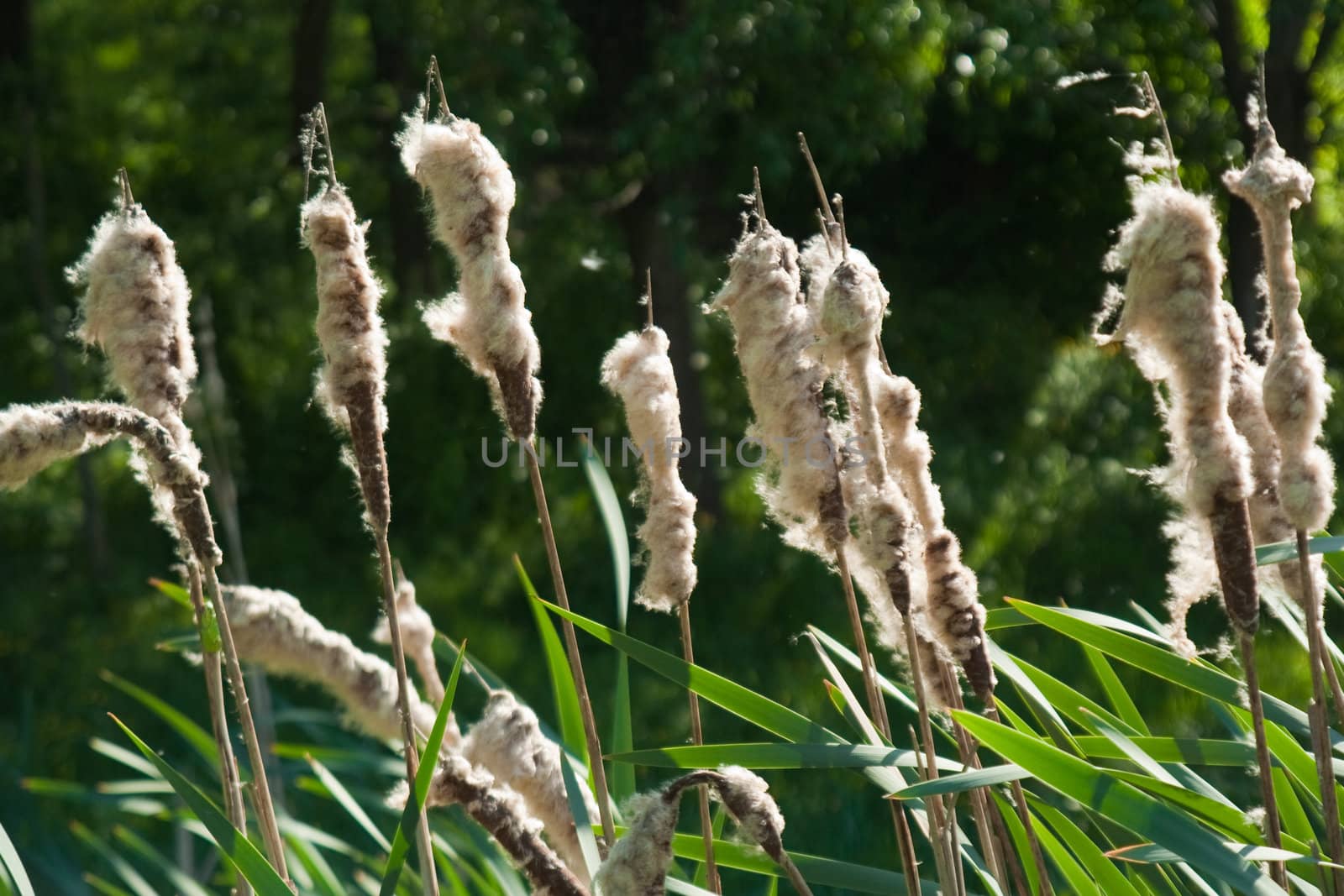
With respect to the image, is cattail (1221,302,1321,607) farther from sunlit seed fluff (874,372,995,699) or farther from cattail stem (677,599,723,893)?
cattail stem (677,599,723,893)

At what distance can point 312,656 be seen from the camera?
145cm

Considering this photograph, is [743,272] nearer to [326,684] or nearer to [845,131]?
[326,684]

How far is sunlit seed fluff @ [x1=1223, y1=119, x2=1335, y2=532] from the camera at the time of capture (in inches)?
40.1

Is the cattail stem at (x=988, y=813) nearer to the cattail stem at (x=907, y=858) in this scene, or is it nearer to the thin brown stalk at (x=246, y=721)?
the cattail stem at (x=907, y=858)

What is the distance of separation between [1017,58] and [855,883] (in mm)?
4503

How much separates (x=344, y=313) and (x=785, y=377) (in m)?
0.38

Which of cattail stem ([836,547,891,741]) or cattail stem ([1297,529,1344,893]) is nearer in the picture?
cattail stem ([1297,529,1344,893])

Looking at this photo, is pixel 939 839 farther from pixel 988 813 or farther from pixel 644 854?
pixel 644 854

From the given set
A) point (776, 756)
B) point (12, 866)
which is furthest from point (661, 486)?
point (12, 866)

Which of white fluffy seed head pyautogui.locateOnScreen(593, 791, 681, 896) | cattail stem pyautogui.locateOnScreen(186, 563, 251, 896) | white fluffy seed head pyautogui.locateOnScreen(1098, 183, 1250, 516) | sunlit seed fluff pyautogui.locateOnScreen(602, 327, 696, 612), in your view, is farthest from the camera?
sunlit seed fluff pyautogui.locateOnScreen(602, 327, 696, 612)

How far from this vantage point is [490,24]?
19.2 feet

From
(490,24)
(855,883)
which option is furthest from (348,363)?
(490,24)

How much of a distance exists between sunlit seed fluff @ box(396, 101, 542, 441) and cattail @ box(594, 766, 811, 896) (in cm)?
37

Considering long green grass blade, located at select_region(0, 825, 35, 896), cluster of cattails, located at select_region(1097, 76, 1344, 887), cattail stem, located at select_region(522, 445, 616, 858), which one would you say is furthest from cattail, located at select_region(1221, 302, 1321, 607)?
long green grass blade, located at select_region(0, 825, 35, 896)
